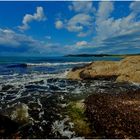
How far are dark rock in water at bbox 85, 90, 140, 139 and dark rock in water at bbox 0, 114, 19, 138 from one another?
3820 millimetres

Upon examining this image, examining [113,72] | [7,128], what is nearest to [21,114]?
[7,128]

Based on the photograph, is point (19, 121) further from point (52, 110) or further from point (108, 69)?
point (108, 69)

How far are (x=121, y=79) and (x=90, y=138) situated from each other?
797 inches

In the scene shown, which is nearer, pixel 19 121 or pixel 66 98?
pixel 19 121

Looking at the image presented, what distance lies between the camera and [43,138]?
12875mm

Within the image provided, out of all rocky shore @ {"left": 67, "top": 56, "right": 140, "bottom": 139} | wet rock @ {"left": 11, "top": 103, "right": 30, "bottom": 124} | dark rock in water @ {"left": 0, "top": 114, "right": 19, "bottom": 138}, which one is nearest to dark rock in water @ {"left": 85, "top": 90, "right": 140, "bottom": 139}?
rocky shore @ {"left": 67, "top": 56, "right": 140, "bottom": 139}

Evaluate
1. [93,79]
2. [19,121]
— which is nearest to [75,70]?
[93,79]

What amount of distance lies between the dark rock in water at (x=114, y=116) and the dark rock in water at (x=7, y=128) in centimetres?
382

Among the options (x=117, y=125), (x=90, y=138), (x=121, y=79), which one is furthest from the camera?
(x=121, y=79)

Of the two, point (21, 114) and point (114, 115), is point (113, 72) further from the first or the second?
point (21, 114)

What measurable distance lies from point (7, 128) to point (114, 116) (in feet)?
19.5

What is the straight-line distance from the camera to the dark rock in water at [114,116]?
517 inches

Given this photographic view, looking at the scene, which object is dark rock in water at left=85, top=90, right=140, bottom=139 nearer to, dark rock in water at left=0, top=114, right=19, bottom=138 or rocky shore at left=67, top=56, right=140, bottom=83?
dark rock in water at left=0, top=114, right=19, bottom=138

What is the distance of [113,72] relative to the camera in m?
33.9
